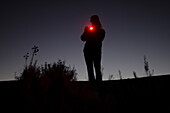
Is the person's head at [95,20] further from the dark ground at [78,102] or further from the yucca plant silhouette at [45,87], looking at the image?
the dark ground at [78,102]

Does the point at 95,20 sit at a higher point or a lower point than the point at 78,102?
higher

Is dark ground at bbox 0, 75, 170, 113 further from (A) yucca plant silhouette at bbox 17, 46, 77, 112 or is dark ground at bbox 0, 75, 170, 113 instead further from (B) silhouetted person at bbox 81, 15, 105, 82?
(B) silhouetted person at bbox 81, 15, 105, 82

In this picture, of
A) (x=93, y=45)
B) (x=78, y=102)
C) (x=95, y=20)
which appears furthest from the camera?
(x=95, y=20)

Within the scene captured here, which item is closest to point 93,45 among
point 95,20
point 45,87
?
point 95,20

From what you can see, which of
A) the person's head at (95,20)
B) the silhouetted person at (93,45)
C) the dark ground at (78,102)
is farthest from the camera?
the person's head at (95,20)

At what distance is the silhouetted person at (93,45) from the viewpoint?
3.86 m

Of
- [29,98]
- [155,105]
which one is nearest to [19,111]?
[29,98]

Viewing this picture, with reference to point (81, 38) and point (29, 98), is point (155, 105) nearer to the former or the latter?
point (29, 98)

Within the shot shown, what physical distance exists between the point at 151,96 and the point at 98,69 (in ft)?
5.00

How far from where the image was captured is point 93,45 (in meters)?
3.90

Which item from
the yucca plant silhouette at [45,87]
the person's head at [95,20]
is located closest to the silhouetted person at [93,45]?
the person's head at [95,20]

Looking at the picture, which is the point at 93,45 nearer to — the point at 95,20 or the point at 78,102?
the point at 95,20

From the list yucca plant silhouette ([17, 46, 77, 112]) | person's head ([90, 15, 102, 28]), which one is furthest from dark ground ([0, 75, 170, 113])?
person's head ([90, 15, 102, 28])

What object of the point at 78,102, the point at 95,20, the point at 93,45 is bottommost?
the point at 78,102
